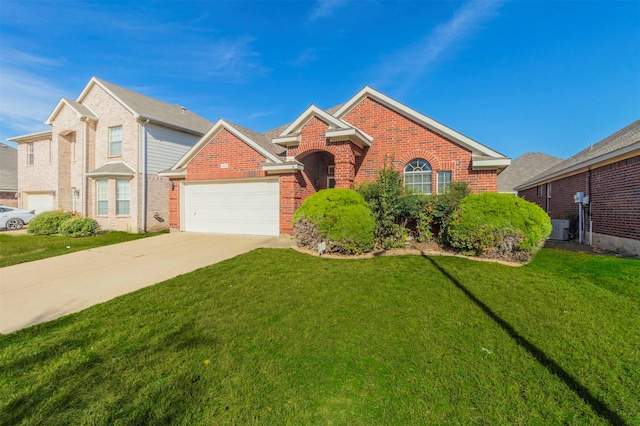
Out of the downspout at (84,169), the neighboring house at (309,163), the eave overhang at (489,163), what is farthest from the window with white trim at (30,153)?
the eave overhang at (489,163)

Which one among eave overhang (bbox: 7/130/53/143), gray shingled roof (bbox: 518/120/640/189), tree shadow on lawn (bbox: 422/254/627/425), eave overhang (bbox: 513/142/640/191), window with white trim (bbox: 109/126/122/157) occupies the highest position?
eave overhang (bbox: 7/130/53/143)

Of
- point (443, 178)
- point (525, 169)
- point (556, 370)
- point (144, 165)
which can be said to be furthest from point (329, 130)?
point (525, 169)

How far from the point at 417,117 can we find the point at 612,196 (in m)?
7.31

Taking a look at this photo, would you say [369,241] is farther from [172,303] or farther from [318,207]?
[172,303]

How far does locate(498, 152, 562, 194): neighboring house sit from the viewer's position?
22706 mm

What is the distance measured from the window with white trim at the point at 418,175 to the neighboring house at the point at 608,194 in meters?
5.75

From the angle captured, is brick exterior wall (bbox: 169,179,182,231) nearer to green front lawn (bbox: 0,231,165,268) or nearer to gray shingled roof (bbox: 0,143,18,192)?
green front lawn (bbox: 0,231,165,268)

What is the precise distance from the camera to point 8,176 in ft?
72.0

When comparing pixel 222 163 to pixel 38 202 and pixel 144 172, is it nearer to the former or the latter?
pixel 144 172

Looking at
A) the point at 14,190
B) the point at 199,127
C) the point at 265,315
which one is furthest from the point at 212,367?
the point at 14,190

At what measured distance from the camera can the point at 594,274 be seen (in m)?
6.01

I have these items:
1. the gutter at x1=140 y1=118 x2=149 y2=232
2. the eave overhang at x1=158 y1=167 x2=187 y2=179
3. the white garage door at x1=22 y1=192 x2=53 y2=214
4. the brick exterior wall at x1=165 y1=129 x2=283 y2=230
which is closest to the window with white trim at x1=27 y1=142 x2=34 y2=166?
the white garage door at x1=22 y1=192 x2=53 y2=214

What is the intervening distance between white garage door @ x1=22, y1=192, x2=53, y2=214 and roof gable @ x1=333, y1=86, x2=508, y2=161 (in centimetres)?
1931

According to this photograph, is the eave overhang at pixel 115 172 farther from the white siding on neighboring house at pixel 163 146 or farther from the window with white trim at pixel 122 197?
the white siding on neighboring house at pixel 163 146
